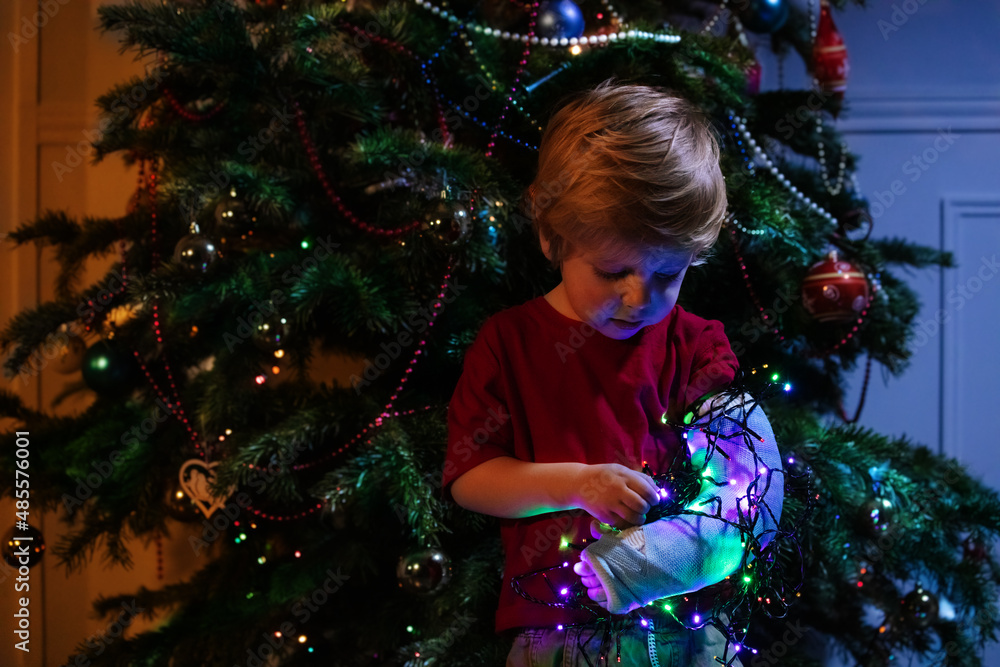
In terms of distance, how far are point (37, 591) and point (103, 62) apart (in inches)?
40.8

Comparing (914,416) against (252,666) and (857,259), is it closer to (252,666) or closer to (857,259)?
(857,259)

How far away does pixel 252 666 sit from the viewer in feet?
3.54

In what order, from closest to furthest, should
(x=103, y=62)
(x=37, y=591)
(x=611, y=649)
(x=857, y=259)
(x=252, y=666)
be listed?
(x=611, y=649), (x=252, y=666), (x=857, y=259), (x=37, y=591), (x=103, y=62)

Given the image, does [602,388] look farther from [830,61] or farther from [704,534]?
[830,61]

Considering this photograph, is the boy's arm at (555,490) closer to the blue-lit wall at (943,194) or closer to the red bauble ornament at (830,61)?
the red bauble ornament at (830,61)

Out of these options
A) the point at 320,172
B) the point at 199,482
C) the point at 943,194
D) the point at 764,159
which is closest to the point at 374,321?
the point at 320,172

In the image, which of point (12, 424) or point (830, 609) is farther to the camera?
point (12, 424)

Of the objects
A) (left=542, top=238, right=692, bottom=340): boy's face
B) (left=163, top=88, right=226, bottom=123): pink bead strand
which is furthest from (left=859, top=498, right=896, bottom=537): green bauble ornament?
(left=163, top=88, right=226, bottom=123): pink bead strand

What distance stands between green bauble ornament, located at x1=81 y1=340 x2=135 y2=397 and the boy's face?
830 millimetres

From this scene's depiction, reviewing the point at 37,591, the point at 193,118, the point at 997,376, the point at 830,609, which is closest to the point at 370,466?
the point at 193,118

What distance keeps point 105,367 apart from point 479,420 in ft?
2.50

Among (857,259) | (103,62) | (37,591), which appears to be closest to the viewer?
(857,259)

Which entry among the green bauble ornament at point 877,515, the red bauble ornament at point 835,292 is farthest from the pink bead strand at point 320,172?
the green bauble ornament at point 877,515

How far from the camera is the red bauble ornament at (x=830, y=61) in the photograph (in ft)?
4.45
